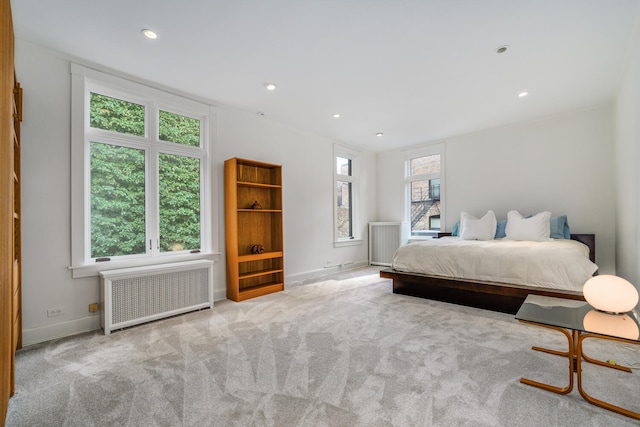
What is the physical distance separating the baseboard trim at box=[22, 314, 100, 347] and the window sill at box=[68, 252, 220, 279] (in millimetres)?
429

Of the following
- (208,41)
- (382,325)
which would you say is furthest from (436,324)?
(208,41)

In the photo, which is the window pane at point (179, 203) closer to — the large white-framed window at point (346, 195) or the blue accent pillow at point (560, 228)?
the large white-framed window at point (346, 195)

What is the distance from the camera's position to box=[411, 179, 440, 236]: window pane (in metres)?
5.76

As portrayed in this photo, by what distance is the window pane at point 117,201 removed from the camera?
2943 mm

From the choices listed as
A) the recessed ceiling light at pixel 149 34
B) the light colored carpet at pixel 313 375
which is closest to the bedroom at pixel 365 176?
the recessed ceiling light at pixel 149 34

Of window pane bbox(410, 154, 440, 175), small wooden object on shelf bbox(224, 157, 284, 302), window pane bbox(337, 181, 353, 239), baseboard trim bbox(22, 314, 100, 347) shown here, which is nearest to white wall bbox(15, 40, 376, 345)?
baseboard trim bbox(22, 314, 100, 347)

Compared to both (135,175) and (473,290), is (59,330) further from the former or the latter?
(473,290)

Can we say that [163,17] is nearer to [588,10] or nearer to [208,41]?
[208,41]

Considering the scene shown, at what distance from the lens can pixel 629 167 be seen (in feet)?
9.58

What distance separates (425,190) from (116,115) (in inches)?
208

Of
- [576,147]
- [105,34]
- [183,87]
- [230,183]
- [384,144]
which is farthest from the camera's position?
[384,144]

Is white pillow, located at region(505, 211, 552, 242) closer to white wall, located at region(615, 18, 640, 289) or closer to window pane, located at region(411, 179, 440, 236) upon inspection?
white wall, located at region(615, 18, 640, 289)

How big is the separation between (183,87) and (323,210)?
2970 millimetres

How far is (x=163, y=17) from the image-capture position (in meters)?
2.17
